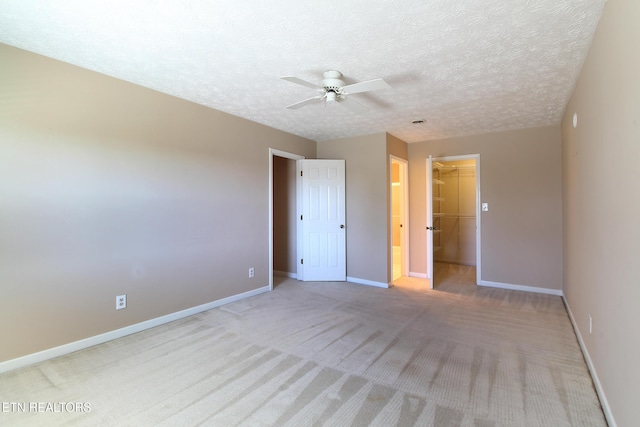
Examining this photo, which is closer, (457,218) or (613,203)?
(613,203)

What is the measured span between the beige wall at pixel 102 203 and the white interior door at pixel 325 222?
1.42 meters

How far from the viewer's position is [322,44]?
2195mm

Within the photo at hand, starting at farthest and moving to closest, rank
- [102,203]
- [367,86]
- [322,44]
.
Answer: [102,203] → [367,86] → [322,44]

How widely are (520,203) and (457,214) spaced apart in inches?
86.6

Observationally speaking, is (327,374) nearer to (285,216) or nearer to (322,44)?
(322,44)

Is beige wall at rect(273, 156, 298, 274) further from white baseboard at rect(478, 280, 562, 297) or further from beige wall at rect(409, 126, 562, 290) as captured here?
white baseboard at rect(478, 280, 562, 297)

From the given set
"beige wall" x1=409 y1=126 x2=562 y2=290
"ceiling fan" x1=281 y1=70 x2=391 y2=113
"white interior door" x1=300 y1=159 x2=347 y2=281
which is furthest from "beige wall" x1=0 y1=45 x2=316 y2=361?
"beige wall" x1=409 y1=126 x2=562 y2=290

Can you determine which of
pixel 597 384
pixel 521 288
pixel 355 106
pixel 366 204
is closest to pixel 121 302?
pixel 355 106

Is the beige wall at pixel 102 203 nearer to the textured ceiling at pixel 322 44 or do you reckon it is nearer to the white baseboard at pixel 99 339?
the white baseboard at pixel 99 339

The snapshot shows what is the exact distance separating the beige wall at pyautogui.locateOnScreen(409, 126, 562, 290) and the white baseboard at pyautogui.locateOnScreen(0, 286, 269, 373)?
410cm

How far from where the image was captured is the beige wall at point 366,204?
471cm

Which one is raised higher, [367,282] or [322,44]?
[322,44]

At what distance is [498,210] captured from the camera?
4.66m

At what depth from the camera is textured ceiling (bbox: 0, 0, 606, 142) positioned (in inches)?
72.0
